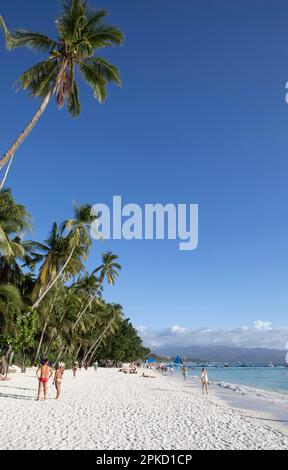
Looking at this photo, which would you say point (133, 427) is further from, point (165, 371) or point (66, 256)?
point (165, 371)

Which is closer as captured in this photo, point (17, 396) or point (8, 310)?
point (17, 396)

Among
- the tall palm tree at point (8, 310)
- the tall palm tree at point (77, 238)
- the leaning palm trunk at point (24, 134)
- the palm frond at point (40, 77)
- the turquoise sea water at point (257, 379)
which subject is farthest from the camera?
the turquoise sea water at point (257, 379)

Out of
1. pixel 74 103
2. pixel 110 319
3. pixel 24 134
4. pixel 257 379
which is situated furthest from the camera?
pixel 257 379

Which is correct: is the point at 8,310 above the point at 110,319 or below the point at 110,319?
above

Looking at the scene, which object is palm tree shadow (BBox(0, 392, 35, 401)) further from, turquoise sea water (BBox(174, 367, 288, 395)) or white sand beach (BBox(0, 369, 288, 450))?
turquoise sea water (BBox(174, 367, 288, 395))

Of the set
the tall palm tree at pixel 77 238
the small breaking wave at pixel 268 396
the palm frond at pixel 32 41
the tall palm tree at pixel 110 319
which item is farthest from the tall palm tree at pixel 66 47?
the tall palm tree at pixel 110 319

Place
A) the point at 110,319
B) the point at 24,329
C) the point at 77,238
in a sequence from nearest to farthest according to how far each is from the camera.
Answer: the point at 24,329 → the point at 77,238 → the point at 110,319

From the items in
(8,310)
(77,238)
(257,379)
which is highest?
(77,238)

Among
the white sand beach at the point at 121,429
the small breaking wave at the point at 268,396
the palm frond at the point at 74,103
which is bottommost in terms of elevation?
the small breaking wave at the point at 268,396

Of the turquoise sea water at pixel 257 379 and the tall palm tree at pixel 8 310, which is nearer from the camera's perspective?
the tall palm tree at pixel 8 310

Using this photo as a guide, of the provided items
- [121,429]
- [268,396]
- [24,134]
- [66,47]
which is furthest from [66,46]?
[268,396]

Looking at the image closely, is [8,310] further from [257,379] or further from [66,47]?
[257,379]

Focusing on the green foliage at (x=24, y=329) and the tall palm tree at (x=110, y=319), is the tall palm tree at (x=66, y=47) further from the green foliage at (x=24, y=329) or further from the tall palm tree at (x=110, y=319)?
the tall palm tree at (x=110, y=319)
